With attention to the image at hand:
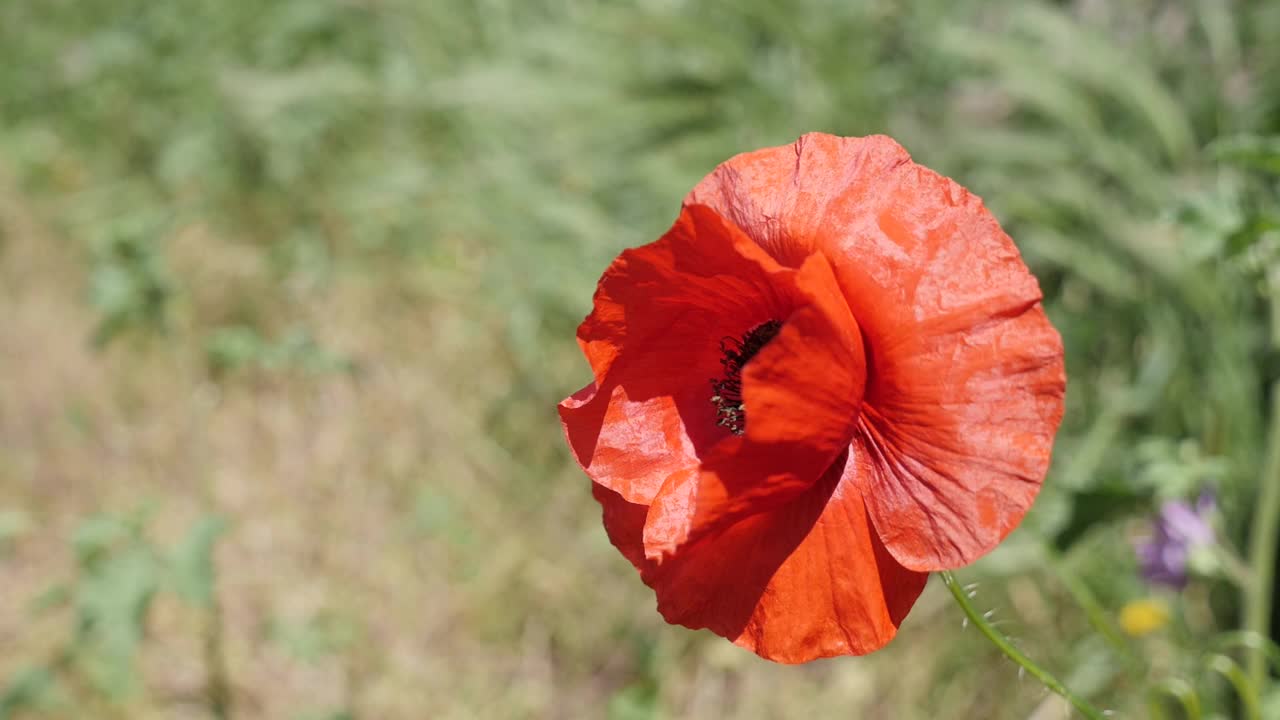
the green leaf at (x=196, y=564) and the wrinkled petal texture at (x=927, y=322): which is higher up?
the wrinkled petal texture at (x=927, y=322)

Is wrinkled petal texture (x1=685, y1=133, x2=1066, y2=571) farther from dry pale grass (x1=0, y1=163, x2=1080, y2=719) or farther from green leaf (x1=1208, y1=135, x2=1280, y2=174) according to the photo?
dry pale grass (x1=0, y1=163, x2=1080, y2=719)

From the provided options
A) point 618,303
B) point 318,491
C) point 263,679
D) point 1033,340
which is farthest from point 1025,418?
point 318,491

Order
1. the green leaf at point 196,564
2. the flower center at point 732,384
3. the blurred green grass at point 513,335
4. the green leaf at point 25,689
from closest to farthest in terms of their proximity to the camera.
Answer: the flower center at point 732,384 < the green leaf at point 196,564 < the green leaf at point 25,689 < the blurred green grass at point 513,335

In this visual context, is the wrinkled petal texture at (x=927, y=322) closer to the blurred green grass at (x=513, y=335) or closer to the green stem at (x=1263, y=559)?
the blurred green grass at (x=513, y=335)

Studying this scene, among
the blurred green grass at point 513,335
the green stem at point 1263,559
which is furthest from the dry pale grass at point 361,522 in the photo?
the green stem at point 1263,559

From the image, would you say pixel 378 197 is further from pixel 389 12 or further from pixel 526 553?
pixel 526 553

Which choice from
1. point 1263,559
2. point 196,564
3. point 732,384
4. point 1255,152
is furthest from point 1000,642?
point 196,564

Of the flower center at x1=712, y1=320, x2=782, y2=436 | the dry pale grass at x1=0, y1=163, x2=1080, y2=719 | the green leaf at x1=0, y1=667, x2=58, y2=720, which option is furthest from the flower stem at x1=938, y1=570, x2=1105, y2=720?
the green leaf at x1=0, y1=667, x2=58, y2=720

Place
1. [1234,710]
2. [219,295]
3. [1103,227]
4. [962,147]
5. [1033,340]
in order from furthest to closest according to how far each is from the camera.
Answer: [219,295], [962,147], [1103,227], [1234,710], [1033,340]
